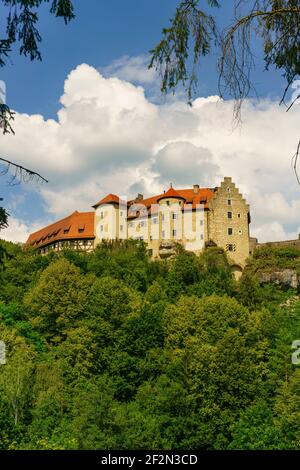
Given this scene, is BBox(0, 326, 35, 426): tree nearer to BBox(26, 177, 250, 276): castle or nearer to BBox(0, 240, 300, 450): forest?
BBox(0, 240, 300, 450): forest

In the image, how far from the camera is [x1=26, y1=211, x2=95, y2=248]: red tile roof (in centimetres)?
6300

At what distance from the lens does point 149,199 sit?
209 ft

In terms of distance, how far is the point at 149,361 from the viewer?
126ft

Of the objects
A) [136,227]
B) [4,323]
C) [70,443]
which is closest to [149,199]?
[136,227]

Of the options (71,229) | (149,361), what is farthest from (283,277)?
(71,229)

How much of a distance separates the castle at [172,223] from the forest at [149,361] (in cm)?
486

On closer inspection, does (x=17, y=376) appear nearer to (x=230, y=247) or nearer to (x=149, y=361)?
(x=149, y=361)

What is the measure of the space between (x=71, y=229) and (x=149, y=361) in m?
28.3

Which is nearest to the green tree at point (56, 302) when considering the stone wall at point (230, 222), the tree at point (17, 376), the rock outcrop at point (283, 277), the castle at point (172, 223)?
the tree at point (17, 376)

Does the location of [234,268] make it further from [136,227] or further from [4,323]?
[4,323]

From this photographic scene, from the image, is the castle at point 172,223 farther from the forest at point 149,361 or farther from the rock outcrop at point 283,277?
the forest at point 149,361

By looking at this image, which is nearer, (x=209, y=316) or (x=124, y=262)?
(x=209, y=316)

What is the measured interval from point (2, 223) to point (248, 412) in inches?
1086

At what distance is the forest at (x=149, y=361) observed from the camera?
30.6m
